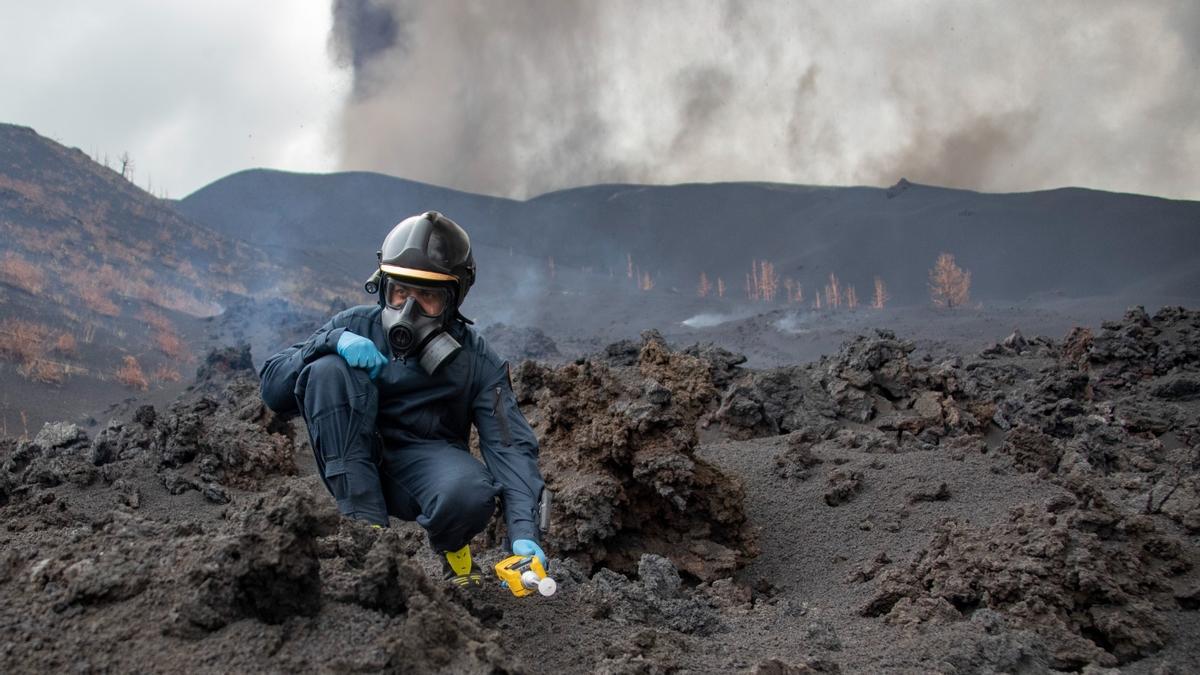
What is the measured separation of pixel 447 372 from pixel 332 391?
0.51 meters

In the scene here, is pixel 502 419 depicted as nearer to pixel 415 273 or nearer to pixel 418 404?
pixel 418 404

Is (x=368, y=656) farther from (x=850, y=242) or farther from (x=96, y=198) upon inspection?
(x=850, y=242)

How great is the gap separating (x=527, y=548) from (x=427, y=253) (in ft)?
4.55

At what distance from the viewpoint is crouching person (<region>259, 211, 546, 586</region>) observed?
12.8ft

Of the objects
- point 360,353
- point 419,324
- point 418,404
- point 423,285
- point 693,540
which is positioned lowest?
point 693,540

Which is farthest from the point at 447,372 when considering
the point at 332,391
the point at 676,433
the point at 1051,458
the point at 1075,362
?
the point at 1075,362

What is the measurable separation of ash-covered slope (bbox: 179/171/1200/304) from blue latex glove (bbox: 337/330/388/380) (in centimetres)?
6335

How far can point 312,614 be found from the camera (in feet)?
8.57

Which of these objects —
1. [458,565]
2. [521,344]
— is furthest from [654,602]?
[521,344]

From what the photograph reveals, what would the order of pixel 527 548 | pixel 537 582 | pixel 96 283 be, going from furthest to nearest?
1. pixel 96 283
2. pixel 527 548
3. pixel 537 582

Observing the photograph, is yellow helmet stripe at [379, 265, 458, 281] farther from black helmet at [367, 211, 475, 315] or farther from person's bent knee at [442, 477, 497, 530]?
person's bent knee at [442, 477, 497, 530]

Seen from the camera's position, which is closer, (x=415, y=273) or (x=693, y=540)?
(x=415, y=273)

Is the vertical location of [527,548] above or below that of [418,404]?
below

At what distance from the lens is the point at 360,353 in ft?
12.7
